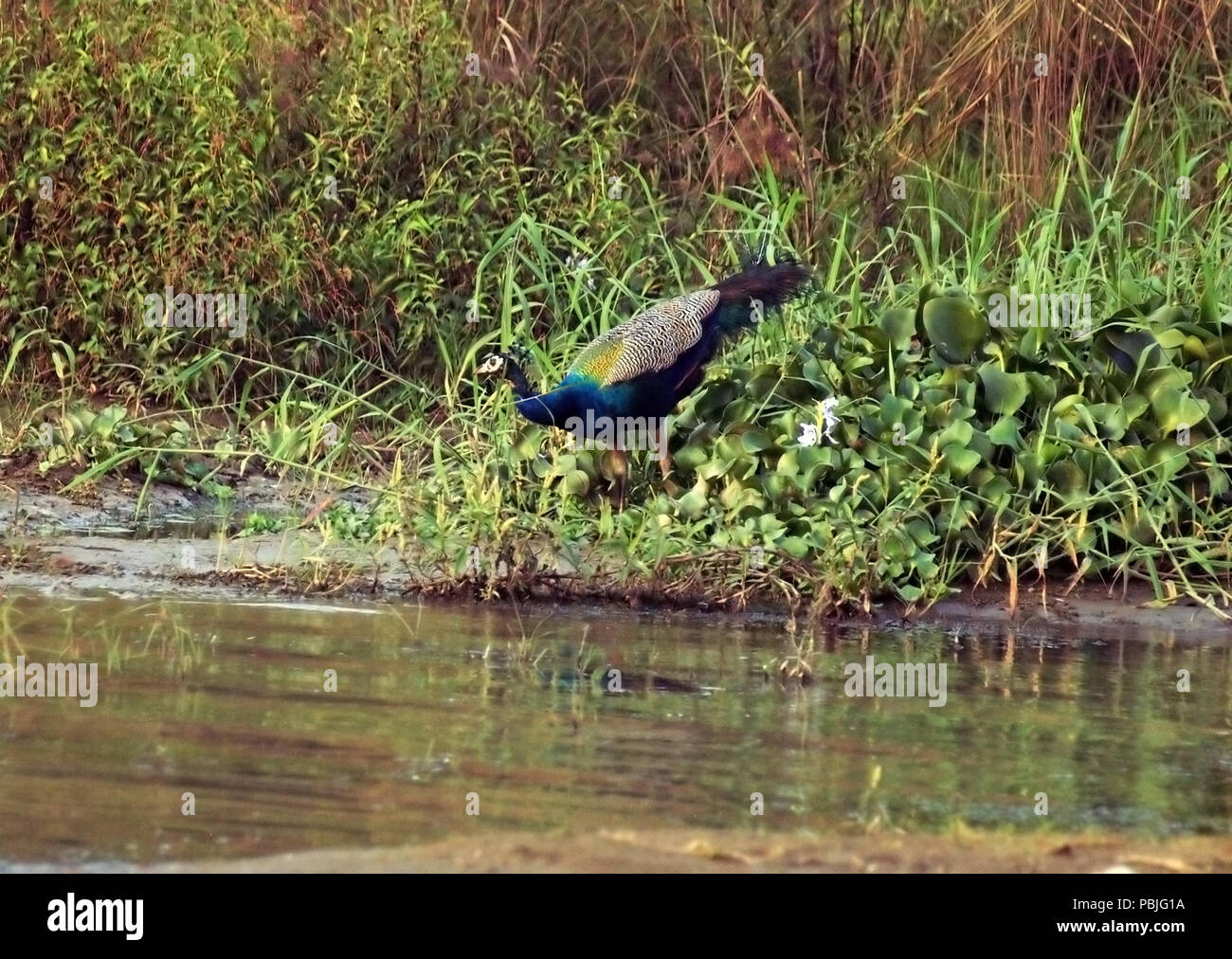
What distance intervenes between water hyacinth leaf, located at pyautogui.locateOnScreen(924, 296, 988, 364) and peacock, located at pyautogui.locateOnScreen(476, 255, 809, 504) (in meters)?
0.81

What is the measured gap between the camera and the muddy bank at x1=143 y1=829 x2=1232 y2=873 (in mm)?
3568

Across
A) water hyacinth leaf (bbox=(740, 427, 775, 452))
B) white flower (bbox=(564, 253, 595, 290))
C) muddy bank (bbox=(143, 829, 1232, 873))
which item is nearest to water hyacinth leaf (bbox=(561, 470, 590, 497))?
water hyacinth leaf (bbox=(740, 427, 775, 452))

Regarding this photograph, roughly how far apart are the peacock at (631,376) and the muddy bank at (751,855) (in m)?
3.01

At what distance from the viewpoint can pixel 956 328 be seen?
22.4 feet

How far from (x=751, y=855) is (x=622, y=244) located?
5255 mm

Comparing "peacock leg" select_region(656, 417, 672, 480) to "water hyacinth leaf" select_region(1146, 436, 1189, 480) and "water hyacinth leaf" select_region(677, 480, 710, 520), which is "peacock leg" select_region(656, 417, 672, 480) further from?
"water hyacinth leaf" select_region(1146, 436, 1189, 480)

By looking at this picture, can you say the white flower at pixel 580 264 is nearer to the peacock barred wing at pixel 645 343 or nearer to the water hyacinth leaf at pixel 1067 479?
the peacock barred wing at pixel 645 343

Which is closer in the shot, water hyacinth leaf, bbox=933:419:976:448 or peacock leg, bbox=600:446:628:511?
water hyacinth leaf, bbox=933:419:976:448

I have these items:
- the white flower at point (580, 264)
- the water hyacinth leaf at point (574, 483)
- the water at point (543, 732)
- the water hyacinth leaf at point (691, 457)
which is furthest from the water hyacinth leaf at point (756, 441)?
the white flower at point (580, 264)

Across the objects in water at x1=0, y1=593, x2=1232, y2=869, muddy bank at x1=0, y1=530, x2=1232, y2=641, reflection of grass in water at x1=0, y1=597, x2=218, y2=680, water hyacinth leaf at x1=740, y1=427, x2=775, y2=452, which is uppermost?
water hyacinth leaf at x1=740, y1=427, x2=775, y2=452

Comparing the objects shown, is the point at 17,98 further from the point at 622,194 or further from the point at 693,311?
the point at 693,311

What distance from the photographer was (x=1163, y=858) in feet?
12.3

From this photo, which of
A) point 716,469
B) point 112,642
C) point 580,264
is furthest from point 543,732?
point 580,264

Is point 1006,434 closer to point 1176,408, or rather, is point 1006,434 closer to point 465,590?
point 1176,408
